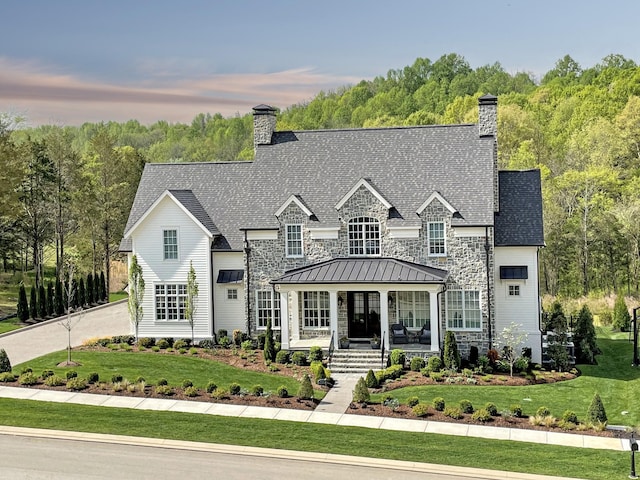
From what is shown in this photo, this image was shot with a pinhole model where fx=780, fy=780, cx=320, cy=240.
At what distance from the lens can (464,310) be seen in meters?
35.2

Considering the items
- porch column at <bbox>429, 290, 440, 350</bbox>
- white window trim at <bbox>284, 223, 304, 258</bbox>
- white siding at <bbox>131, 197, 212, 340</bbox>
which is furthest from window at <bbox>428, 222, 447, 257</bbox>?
white siding at <bbox>131, 197, 212, 340</bbox>

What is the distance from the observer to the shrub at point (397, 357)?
33500 millimetres

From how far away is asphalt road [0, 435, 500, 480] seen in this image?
69.1 ft

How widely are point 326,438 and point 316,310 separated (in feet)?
44.1

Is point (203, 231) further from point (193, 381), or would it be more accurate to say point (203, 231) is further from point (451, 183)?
point (451, 183)

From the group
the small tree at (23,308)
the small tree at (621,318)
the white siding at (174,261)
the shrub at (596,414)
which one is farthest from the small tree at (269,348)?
the small tree at (621,318)

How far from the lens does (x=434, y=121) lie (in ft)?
304

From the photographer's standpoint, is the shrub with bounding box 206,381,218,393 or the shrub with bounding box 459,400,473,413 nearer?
the shrub with bounding box 459,400,473,413

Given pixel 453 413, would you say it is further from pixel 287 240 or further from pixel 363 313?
pixel 287 240

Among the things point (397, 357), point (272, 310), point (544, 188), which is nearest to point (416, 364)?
point (397, 357)

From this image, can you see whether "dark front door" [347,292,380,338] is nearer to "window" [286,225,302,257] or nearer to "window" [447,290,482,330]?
"window" [286,225,302,257]

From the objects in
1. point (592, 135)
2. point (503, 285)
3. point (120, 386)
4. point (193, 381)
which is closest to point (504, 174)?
point (503, 285)

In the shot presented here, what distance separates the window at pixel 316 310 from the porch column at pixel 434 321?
17.9 feet

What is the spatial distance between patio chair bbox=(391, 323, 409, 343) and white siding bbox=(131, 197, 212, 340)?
30.3 ft
